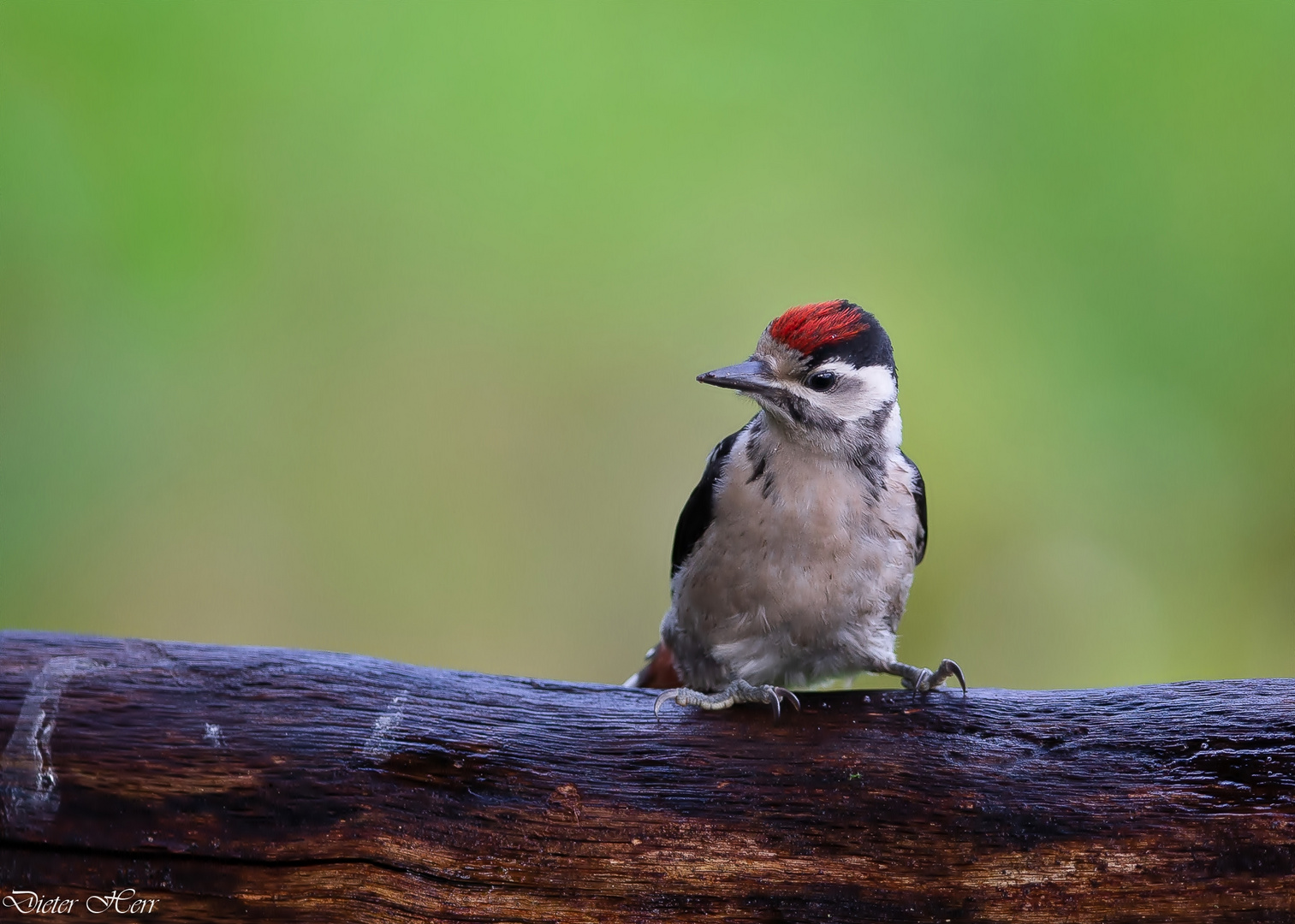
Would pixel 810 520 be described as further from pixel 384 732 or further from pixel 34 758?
pixel 34 758

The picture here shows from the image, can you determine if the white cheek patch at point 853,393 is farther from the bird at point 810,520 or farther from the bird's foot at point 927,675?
the bird's foot at point 927,675

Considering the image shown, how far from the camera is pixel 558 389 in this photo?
197 inches

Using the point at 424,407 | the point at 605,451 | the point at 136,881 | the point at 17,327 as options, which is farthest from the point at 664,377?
the point at 136,881

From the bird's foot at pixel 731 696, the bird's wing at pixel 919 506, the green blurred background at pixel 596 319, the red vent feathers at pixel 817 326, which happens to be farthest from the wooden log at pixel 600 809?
the green blurred background at pixel 596 319

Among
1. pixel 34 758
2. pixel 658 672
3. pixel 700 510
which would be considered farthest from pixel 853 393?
pixel 34 758

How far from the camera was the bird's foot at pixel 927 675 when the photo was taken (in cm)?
270

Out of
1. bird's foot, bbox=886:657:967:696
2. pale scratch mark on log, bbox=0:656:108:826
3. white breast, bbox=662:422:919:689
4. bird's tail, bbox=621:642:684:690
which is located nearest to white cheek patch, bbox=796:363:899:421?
white breast, bbox=662:422:919:689

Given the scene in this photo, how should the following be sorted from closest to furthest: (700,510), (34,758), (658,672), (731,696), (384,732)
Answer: (34,758) < (384,732) < (731,696) < (700,510) < (658,672)

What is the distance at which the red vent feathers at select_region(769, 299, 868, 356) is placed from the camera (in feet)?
9.13

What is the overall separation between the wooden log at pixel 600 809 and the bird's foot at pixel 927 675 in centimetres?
26

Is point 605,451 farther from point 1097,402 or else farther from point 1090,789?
point 1090,789

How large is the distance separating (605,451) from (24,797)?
9.95 ft

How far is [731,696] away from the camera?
8.86 feet

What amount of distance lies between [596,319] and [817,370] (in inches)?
93.9
